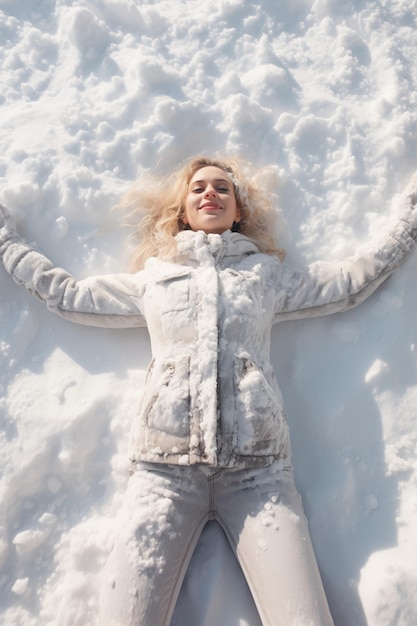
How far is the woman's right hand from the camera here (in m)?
2.54

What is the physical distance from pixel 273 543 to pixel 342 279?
1.22 m

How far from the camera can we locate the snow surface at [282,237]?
2059 millimetres

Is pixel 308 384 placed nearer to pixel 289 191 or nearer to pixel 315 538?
pixel 315 538

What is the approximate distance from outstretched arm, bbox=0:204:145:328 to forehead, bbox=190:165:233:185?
0.59 metres

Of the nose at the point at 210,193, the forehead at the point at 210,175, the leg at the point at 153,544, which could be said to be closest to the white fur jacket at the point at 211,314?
the leg at the point at 153,544

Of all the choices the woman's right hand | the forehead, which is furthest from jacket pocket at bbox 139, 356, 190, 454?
the woman's right hand

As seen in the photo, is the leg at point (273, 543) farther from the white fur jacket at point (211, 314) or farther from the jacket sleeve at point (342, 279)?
the jacket sleeve at point (342, 279)

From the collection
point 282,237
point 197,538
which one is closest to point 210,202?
point 282,237

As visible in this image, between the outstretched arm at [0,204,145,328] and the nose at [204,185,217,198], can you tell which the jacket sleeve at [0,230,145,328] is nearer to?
the outstretched arm at [0,204,145,328]

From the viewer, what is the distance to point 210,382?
197 cm

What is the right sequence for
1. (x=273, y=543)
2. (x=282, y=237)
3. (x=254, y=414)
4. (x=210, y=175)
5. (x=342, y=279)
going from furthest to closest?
1. (x=282, y=237)
2. (x=210, y=175)
3. (x=342, y=279)
4. (x=254, y=414)
5. (x=273, y=543)

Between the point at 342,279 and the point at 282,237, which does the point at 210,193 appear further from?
the point at 342,279

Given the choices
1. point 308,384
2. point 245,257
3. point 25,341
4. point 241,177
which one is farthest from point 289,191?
point 25,341

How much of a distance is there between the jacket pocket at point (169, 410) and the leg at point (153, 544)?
11 cm
